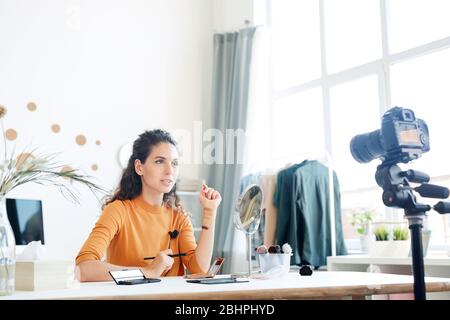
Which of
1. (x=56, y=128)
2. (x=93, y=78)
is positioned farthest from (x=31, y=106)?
(x=93, y=78)

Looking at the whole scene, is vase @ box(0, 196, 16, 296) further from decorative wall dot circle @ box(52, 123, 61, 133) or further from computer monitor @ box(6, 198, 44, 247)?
decorative wall dot circle @ box(52, 123, 61, 133)

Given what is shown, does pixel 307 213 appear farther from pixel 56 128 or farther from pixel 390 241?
pixel 56 128

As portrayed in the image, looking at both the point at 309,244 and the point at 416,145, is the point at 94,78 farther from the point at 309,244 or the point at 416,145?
the point at 416,145

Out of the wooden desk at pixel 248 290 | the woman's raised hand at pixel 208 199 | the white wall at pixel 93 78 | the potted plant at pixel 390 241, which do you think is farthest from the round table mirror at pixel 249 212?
the white wall at pixel 93 78

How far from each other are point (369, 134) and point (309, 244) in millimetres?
1947

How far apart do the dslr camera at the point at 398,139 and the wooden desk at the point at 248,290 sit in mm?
344

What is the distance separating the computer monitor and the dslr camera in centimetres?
249

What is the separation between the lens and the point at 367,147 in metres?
1.22

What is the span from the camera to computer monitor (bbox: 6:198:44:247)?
3.17 m

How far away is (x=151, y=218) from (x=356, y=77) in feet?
6.70

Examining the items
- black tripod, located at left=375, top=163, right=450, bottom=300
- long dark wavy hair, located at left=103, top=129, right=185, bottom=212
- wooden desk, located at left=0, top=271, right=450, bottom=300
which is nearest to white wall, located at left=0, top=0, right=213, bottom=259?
long dark wavy hair, located at left=103, top=129, right=185, bottom=212

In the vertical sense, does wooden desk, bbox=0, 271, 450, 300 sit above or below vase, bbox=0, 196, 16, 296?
below
